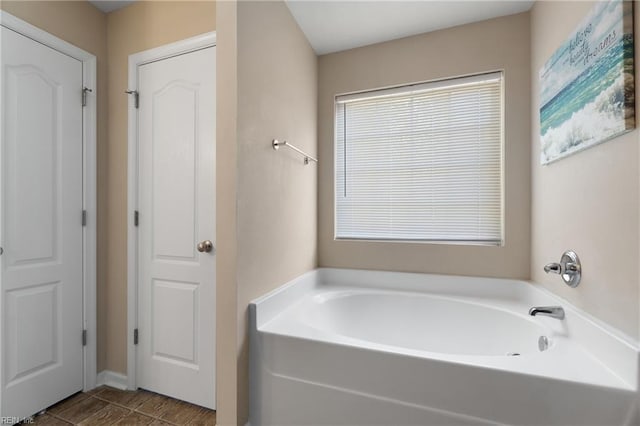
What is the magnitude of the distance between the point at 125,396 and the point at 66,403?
0.32m

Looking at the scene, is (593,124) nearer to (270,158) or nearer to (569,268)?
(569,268)

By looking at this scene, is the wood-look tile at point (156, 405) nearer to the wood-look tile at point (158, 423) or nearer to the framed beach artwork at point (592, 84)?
the wood-look tile at point (158, 423)

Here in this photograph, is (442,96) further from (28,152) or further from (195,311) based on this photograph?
(28,152)

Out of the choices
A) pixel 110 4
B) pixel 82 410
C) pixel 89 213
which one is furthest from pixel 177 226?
pixel 110 4

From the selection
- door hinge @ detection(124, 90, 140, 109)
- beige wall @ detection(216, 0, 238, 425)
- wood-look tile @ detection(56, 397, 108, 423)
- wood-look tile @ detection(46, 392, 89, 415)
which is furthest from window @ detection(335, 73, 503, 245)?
wood-look tile @ detection(46, 392, 89, 415)

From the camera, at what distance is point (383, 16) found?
1901mm

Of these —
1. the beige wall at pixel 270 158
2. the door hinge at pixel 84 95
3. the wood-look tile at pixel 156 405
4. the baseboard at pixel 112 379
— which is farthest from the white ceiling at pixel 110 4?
the wood-look tile at pixel 156 405

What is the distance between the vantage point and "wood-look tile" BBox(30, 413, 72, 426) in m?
1.61

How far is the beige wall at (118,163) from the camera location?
1931 millimetres

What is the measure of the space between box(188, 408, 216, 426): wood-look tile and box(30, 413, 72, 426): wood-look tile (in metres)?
0.67

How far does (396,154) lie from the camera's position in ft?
7.18

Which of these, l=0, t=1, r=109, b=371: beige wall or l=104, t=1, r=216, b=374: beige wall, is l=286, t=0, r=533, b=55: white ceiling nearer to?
l=104, t=1, r=216, b=374: beige wall

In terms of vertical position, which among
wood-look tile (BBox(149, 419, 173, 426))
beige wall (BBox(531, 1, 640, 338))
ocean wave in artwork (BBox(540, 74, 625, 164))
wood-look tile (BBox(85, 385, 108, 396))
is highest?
ocean wave in artwork (BBox(540, 74, 625, 164))

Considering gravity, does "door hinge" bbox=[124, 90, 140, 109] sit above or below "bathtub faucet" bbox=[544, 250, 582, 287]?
above
